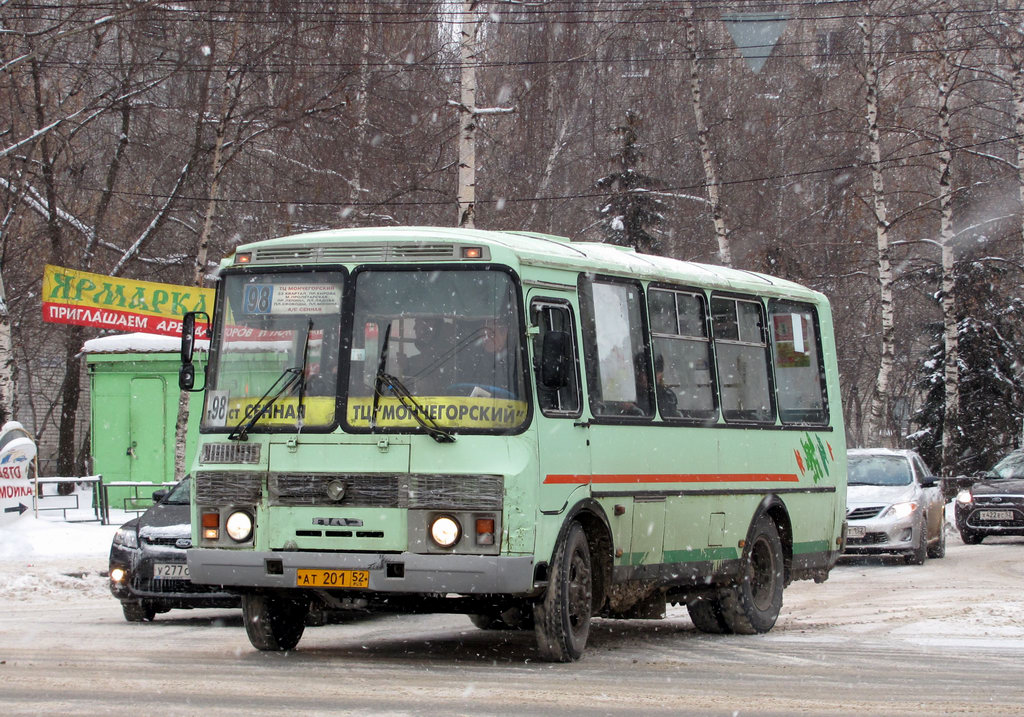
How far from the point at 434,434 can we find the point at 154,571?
4.50 metres

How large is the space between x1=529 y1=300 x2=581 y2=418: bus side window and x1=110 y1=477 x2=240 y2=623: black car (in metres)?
4.03

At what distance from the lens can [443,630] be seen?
1328 cm

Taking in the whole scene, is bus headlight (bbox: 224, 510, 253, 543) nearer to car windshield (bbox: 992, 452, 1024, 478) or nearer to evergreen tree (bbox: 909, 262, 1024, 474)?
car windshield (bbox: 992, 452, 1024, 478)

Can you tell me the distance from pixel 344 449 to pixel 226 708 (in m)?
2.26

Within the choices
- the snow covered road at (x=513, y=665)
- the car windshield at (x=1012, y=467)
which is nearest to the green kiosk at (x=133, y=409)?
the snow covered road at (x=513, y=665)

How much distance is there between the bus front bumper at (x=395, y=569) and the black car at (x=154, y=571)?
2942 millimetres

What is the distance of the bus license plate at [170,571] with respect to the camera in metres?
13.3

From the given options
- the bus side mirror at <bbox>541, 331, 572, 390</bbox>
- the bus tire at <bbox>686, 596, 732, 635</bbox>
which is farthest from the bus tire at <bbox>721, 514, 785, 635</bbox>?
the bus side mirror at <bbox>541, 331, 572, 390</bbox>

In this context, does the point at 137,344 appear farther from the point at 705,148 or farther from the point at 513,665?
the point at 513,665

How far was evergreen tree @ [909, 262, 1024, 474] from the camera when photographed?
39.1 meters

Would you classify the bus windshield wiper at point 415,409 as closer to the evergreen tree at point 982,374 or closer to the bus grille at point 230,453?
the bus grille at point 230,453

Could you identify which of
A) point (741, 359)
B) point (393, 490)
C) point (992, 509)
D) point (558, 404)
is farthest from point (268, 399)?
point (992, 509)

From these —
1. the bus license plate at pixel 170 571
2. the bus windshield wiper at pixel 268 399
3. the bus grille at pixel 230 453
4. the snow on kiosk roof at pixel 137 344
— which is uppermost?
the snow on kiosk roof at pixel 137 344

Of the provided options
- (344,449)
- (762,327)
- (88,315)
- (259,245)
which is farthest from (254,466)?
(88,315)
